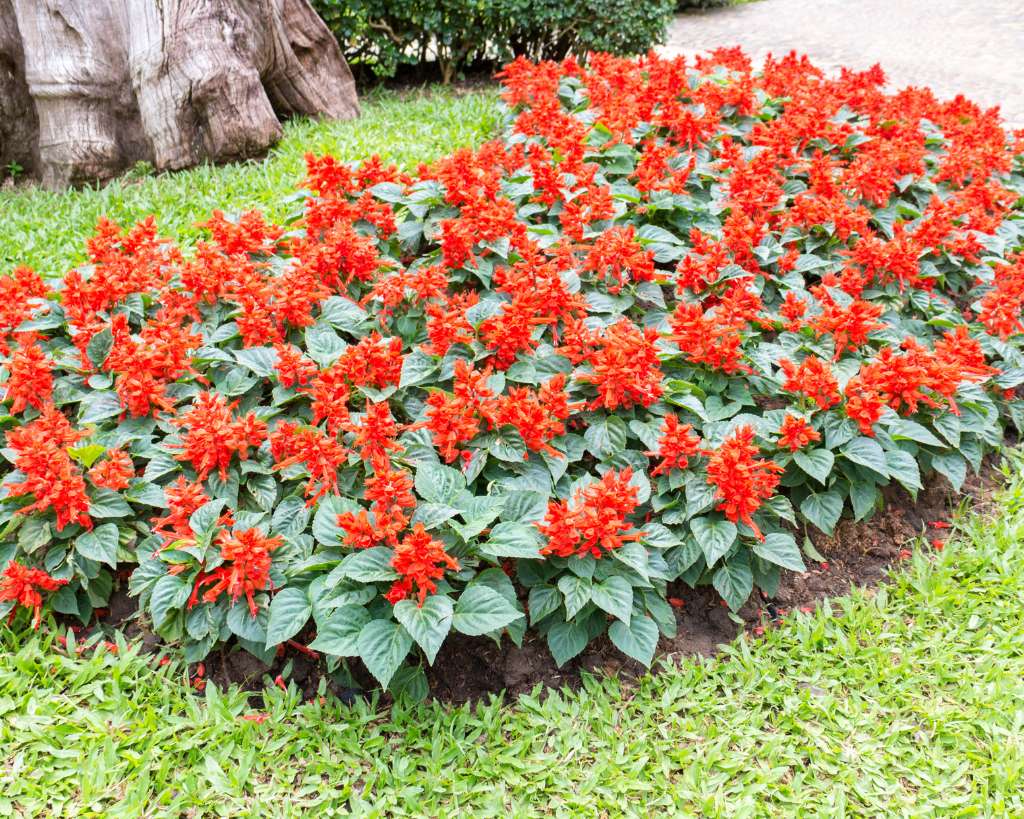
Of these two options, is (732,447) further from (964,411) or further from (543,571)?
(964,411)

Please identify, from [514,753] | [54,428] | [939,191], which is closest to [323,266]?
[54,428]

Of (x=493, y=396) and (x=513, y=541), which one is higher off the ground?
(x=493, y=396)

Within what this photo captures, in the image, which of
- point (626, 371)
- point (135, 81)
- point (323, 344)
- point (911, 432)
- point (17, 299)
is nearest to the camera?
point (626, 371)

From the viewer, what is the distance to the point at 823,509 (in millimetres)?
3111

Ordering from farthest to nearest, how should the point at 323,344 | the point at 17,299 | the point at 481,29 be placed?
the point at 481,29, the point at 17,299, the point at 323,344

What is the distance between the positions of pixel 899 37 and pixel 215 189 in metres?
9.66

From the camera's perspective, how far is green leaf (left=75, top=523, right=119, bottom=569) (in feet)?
9.08

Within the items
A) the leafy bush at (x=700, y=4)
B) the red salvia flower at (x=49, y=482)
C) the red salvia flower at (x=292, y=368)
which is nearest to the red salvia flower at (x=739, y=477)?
the red salvia flower at (x=292, y=368)

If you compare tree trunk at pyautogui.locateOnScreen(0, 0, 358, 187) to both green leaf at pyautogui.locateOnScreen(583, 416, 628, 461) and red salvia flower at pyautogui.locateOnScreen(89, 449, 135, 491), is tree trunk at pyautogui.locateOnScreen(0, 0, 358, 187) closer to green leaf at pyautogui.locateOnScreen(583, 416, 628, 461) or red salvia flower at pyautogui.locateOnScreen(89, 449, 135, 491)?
red salvia flower at pyautogui.locateOnScreen(89, 449, 135, 491)

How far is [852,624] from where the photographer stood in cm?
307

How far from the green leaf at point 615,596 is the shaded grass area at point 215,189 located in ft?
10.6

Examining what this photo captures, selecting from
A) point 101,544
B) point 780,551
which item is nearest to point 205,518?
point 101,544

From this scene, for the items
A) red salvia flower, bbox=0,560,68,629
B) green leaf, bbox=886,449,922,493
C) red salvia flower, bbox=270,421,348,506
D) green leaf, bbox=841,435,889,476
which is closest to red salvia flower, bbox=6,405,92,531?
red salvia flower, bbox=0,560,68,629

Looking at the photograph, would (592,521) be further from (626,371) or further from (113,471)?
(113,471)
